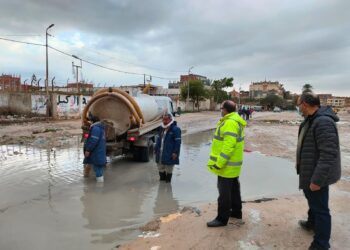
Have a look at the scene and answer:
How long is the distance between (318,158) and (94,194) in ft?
15.8

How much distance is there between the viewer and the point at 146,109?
38.9ft

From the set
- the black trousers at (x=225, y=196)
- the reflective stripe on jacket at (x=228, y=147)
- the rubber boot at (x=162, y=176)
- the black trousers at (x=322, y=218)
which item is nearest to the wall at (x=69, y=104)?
the rubber boot at (x=162, y=176)

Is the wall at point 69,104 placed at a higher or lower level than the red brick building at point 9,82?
lower

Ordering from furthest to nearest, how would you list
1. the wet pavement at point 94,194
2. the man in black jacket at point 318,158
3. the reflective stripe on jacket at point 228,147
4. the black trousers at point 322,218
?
1. the wet pavement at point 94,194
2. the reflective stripe on jacket at point 228,147
3. the black trousers at point 322,218
4. the man in black jacket at point 318,158

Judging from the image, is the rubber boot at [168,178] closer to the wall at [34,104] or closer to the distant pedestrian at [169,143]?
the distant pedestrian at [169,143]

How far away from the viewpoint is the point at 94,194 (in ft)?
24.9

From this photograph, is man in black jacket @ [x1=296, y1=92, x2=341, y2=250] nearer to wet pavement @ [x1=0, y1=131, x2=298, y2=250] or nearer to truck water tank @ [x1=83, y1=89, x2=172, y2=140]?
wet pavement @ [x1=0, y1=131, x2=298, y2=250]

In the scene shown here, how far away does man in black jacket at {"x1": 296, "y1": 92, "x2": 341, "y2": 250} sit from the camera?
4133 mm

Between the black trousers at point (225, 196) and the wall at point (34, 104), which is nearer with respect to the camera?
the black trousers at point (225, 196)

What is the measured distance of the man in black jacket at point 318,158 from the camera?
4133 mm

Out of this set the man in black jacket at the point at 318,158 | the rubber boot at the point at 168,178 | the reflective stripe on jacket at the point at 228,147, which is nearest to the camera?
the man in black jacket at the point at 318,158

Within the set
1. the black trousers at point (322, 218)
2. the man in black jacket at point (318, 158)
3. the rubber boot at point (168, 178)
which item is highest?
the man in black jacket at point (318, 158)

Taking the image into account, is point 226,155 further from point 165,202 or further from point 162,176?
point 162,176

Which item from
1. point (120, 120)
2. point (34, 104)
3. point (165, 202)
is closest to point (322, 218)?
point (165, 202)
